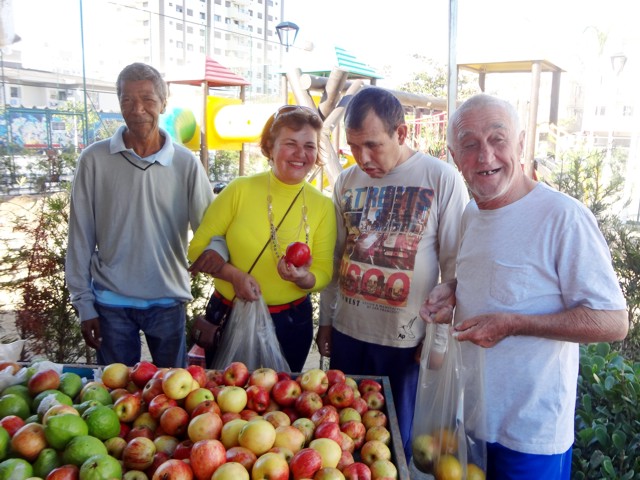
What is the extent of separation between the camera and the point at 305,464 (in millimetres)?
1462

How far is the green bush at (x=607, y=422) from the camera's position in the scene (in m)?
2.34

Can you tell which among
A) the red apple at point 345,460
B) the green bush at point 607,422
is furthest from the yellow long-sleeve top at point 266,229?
the green bush at point 607,422

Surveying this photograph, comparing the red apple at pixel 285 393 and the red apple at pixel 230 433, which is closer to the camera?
the red apple at pixel 230 433

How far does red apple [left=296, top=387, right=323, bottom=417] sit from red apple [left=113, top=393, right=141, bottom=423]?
56 centimetres

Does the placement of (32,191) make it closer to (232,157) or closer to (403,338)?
(403,338)

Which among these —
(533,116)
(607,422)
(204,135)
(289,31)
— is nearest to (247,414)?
(607,422)

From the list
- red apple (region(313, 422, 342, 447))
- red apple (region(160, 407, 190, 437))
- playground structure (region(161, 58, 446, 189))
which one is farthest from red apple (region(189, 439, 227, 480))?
playground structure (region(161, 58, 446, 189))

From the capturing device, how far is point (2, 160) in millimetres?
6941

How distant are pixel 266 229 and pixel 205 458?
1185mm

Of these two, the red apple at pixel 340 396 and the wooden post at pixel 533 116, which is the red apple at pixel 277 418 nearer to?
the red apple at pixel 340 396

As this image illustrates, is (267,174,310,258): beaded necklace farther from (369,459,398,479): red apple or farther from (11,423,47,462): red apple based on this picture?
(11,423,47,462): red apple

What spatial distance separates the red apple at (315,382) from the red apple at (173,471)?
0.61 metres

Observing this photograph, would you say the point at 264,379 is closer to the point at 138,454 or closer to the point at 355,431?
the point at 355,431

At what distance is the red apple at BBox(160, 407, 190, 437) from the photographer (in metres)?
1.67
